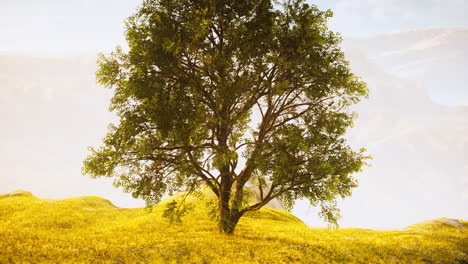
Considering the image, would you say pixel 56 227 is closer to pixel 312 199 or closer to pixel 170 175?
pixel 170 175

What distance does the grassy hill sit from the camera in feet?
59.7

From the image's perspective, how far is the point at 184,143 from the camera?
2212 centimetres

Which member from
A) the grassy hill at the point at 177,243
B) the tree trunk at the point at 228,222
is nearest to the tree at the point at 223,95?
the tree trunk at the point at 228,222

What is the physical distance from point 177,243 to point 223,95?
11578 mm

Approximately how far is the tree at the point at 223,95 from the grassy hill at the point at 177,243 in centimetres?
341

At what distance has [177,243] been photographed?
74.8 ft

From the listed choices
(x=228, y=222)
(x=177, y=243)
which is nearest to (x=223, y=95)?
(x=228, y=222)

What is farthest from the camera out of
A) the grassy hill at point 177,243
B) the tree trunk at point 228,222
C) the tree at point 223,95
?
the tree trunk at point 228,222

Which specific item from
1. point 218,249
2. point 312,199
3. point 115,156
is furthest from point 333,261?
point 115,156

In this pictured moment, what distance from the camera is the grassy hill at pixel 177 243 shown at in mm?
18188

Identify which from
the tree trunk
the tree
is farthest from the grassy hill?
the tree

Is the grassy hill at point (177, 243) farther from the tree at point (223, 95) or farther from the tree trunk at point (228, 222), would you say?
the tree at point (223, 95)

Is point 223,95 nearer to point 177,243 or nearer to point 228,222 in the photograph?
point 228,222

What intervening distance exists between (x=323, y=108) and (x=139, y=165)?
1591 cm
